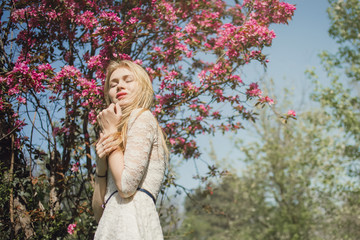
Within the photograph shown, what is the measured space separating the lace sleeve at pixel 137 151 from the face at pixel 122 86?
232mm

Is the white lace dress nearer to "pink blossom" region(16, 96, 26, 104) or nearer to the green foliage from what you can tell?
"pink blossom" region(16, 96, 26, 104)

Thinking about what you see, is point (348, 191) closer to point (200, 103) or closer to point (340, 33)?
point (340, 33)

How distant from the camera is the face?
79.4 inches

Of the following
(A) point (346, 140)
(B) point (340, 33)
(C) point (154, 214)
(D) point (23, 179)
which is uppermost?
(B) point (340, 33)

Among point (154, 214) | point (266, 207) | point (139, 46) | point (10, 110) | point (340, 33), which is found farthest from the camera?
point (266, 207)

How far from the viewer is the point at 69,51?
3975 mm

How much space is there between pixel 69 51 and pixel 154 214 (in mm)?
2898

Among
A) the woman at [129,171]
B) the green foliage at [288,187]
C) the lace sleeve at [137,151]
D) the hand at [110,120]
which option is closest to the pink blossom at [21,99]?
the woman at [129,171]

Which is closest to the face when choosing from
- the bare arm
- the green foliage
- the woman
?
the woman

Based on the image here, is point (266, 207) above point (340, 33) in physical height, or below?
below

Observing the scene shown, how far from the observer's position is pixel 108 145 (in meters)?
1.71

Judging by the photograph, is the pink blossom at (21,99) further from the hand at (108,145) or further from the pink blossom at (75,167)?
the hand at (108,145)

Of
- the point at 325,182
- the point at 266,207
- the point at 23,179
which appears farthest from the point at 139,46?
the point at 266,207

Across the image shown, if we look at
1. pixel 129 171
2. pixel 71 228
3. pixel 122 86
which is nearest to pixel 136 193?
pixel 129 171
